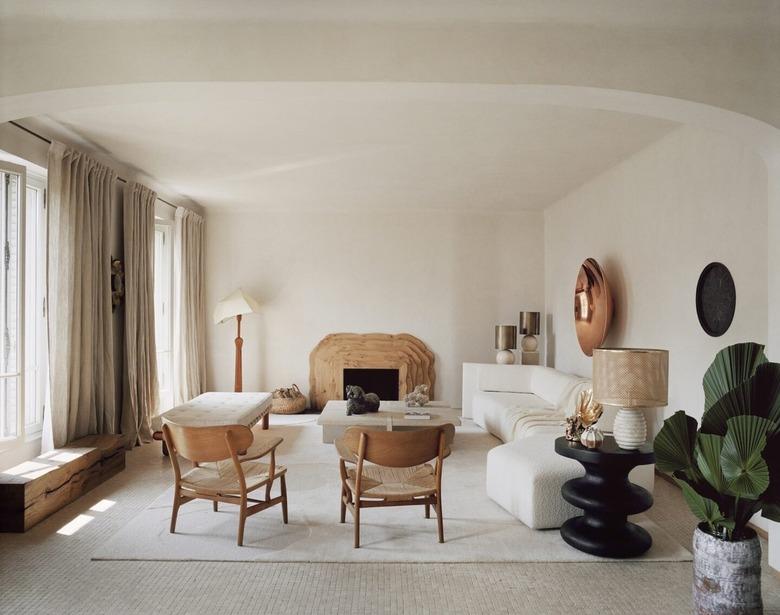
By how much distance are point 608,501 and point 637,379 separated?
0.68 metres

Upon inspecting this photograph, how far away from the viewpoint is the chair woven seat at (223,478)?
11.2 ft

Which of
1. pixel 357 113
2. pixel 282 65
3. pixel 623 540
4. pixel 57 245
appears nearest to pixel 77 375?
pixel 57 245

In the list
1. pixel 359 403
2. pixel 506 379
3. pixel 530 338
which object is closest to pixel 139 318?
pixel 359 403

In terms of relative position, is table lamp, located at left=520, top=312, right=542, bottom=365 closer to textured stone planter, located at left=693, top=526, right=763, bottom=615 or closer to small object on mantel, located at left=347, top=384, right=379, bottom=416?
small object on mantel, located at left=347, top=384, right=379, bottom=416

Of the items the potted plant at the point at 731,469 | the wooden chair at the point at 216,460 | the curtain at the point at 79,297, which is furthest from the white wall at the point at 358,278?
the potted plant at the point at 731,469

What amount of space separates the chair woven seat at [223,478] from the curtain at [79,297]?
1.58m

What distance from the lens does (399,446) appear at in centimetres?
327

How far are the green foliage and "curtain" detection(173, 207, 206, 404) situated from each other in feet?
19.2

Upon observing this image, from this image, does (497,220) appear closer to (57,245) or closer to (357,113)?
(357,113)

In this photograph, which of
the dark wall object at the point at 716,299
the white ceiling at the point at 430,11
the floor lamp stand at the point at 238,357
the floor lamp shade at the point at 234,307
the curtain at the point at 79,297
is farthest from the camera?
the floor lamp stand at the point at 238,357

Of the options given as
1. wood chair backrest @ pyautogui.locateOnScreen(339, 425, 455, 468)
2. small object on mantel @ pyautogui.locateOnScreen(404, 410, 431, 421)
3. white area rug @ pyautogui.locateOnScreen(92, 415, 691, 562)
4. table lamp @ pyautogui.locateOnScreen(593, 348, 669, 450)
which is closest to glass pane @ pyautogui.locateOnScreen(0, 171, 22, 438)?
white area rug @ pyautogui.locateOnScreen(92, 415, 691, 562)

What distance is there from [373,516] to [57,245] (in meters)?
3.14

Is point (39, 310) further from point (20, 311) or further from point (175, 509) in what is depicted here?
point (175, 509)

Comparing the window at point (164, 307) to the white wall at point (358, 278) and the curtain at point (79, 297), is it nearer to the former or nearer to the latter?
the white wall at point (358, 278)
